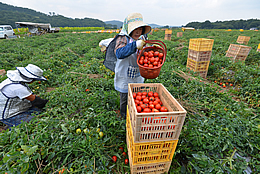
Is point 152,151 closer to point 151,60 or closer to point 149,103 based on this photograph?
point 149,103

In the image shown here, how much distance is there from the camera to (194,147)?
219 centimetres

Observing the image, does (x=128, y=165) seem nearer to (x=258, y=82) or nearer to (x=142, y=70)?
(x=142, y=70)

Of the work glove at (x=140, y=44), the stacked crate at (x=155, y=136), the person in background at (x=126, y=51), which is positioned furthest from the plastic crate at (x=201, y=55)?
the work glove at (x=140, y=44)

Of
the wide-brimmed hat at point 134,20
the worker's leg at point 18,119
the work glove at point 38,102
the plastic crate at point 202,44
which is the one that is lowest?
the worker's leg at point 18,119

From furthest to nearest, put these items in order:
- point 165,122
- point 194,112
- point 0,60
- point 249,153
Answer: point 0,60, point 194,112, point 249,153, point 165,122

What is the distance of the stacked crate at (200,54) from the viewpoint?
495 cm

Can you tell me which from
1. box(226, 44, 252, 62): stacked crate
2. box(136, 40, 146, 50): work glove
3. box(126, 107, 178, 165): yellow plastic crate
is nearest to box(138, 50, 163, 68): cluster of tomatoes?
box(136, 40, 146, 50): work glove

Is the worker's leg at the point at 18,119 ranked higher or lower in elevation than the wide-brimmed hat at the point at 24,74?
lower

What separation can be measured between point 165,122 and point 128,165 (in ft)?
4.23

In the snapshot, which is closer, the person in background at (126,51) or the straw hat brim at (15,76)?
the person in background at (126,51)

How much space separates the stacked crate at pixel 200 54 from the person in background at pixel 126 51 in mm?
3646

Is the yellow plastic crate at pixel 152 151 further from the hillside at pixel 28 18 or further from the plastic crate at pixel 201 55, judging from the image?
the hillside at pixel 28 18

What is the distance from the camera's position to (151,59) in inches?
77.9

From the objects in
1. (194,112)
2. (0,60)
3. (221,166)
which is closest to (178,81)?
(194,112)
